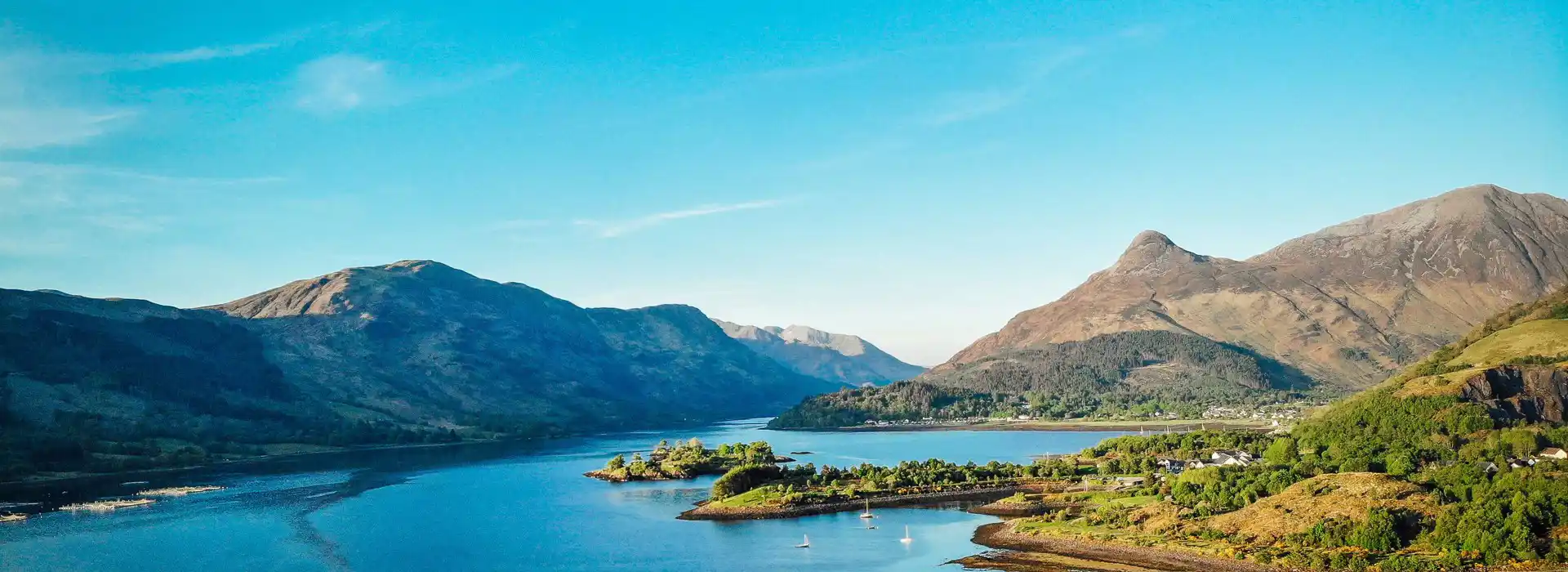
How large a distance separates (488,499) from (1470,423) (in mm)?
125875

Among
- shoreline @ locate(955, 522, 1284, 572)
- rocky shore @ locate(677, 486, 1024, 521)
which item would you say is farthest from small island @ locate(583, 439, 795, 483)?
shoreline @ locate(955, 522, 1284, 572)

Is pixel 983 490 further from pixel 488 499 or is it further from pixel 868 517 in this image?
pixel 488 499

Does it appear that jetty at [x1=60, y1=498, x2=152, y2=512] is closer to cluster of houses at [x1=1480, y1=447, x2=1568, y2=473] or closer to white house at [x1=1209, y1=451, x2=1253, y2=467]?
white house at [x1=1209, y1=451, x2=1253, y2=467]

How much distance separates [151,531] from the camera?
121250 millimetres

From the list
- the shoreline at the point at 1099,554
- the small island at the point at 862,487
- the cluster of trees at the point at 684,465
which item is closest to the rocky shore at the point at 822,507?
the small island at the point at 862,487

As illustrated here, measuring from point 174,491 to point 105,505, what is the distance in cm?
1797

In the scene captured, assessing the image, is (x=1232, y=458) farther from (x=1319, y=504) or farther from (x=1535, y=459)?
(x=1319, y=504)

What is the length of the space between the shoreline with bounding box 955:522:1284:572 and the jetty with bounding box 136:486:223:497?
124m

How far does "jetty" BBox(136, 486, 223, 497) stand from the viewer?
15975cm

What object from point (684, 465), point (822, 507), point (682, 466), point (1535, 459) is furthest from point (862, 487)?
point (1535, 459)

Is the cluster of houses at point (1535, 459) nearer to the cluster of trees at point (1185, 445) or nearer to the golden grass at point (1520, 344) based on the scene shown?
the cluster of trees at point (1185, 445)

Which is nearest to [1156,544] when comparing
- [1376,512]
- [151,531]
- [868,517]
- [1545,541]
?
[1376,512]

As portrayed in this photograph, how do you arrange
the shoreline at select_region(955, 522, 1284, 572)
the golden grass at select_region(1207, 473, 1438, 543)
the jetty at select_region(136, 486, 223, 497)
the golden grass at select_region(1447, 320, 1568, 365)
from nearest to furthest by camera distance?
the shoreline at select_region(955, 522, 1284, 572), the golden grass at select_region(1207, 473, 1438, 543), the golden grass at select_region(1447, 320, 1568, 365), the jetty at select_region(136, 486, 223, 497)

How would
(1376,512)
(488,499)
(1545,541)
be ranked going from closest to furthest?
(1545,541) → (1376,512) → (488,499)
